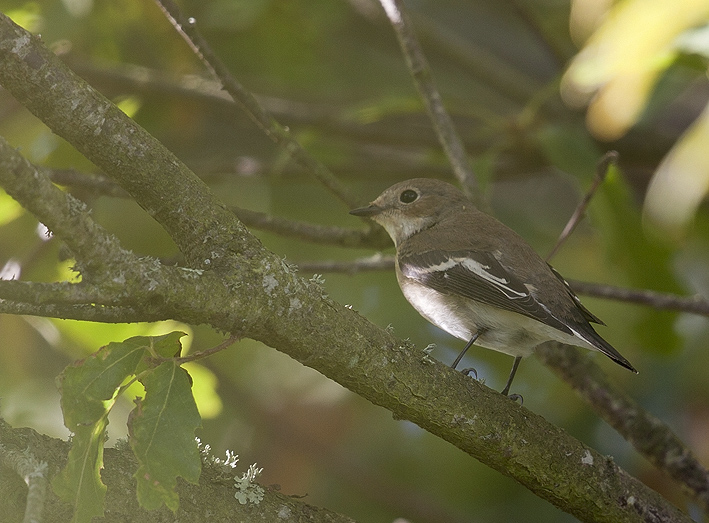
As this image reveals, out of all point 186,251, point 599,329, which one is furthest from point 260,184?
point 186,251

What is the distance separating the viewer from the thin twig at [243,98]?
9.71 ft

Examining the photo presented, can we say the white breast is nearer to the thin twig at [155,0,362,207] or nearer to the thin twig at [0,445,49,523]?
Answer: the thin twig at [155,0,362,207]

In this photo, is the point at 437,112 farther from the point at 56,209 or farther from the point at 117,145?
the point at 56,209

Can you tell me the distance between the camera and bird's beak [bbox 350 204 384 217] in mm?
3920

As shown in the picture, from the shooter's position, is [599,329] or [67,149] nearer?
[67,149]

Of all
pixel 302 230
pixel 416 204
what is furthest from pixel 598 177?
pixel 302 230

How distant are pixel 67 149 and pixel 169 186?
2071 millimetres

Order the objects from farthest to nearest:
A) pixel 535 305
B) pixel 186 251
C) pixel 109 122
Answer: pixel 535 305 → pixel 186 251 → pixel 109 122

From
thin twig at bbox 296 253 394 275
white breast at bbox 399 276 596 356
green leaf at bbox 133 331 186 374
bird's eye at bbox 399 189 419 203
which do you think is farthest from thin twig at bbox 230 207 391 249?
green leaf at bbox 133 331 186 374

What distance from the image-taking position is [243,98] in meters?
3.24

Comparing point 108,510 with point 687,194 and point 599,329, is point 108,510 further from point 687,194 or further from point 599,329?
point 599,329

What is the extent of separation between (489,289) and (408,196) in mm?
1194

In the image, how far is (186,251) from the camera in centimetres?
216

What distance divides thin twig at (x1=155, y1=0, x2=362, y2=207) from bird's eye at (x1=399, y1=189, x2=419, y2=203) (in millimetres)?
526
